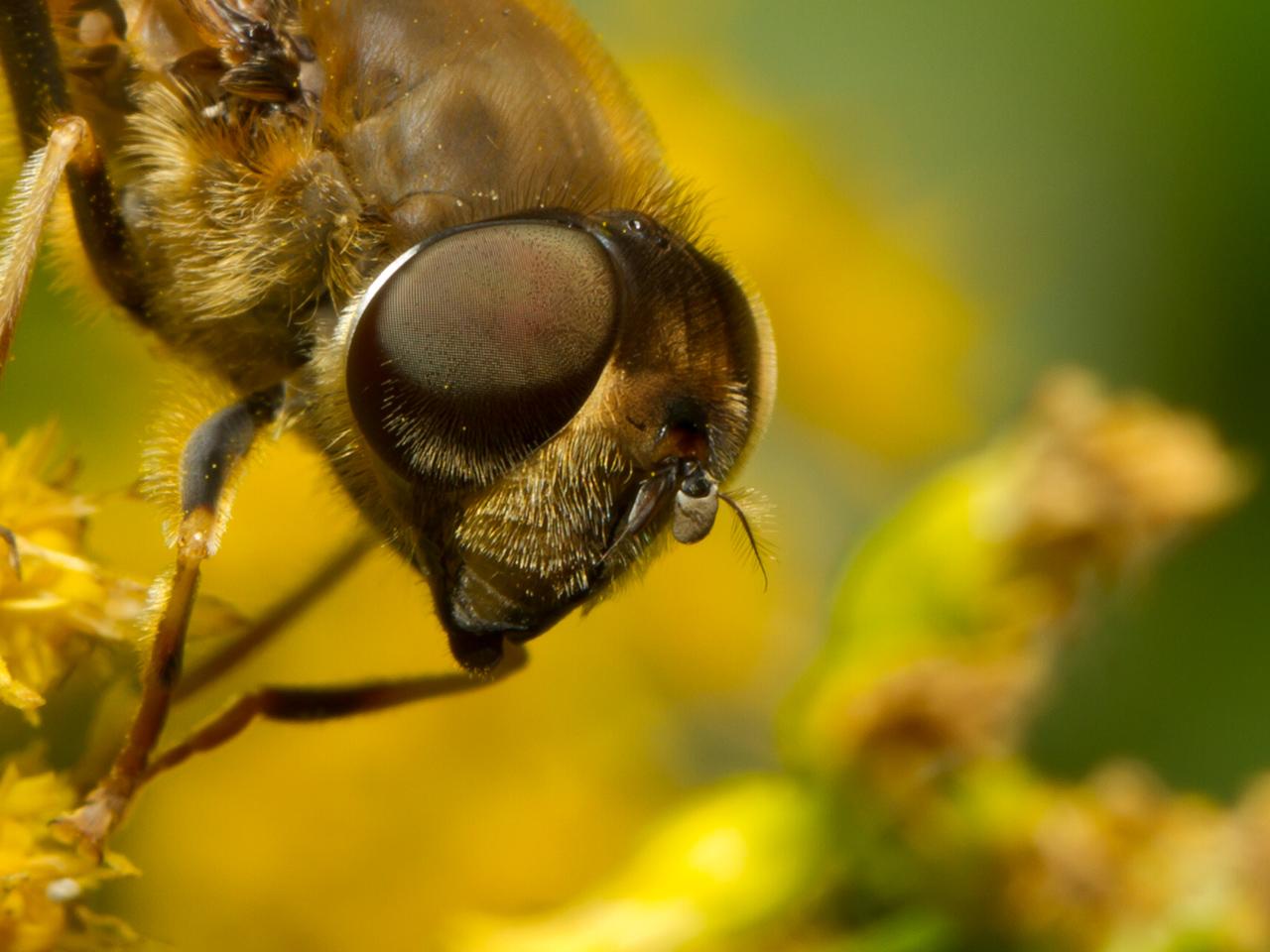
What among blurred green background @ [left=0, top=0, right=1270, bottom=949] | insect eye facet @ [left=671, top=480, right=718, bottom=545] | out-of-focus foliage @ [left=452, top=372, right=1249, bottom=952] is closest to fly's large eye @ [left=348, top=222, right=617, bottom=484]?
Answer: insect eye facet @ [left=671, top=480, right=718, bottom=545]

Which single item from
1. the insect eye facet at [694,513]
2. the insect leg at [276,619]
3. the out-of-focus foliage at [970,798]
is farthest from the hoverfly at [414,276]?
the out-of-focus foliage at [970,798]

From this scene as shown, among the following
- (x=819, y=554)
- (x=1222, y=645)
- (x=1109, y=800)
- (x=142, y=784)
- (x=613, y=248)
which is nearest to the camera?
(x=613, y=248)

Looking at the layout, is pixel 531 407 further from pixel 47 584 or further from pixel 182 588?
pixel 47 584

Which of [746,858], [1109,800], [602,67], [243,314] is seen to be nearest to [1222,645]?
[1109,800]

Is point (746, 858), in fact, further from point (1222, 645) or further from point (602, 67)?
point (1222, 645)

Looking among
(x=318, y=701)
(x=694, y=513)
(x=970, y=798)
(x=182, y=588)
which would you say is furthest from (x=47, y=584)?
(x=970, y=798)

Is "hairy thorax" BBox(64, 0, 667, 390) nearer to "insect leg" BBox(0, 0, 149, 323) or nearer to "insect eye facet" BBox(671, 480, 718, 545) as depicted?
"insect leg" BBox(0, 0, 149, 323)

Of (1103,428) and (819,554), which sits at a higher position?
(1103,428)
